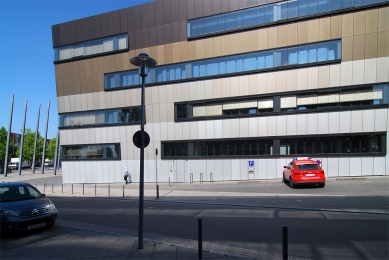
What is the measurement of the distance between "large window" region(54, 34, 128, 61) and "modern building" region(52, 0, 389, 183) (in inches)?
5.2

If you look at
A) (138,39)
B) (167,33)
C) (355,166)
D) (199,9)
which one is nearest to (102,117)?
(138,39)

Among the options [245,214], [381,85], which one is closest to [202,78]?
[381,85]

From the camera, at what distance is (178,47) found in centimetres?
2238

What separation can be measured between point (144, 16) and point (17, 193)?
1956 cm

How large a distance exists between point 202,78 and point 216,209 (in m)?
13.1

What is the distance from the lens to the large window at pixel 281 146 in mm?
18312

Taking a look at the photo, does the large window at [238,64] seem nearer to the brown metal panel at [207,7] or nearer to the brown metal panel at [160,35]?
the brown metal panel at [160,35]

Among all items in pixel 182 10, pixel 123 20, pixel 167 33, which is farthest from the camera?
pixel 123 20

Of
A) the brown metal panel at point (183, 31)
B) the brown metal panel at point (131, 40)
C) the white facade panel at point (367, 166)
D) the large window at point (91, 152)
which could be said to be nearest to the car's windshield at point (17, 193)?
the large window at point (91, 152)

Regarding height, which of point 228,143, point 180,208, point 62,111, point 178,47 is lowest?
point 180,208

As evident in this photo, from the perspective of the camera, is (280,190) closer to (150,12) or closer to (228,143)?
(228,143)

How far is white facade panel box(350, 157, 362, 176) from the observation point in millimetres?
18281

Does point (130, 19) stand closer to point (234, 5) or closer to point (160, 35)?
point (160, 35)

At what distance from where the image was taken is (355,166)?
18359 mm
